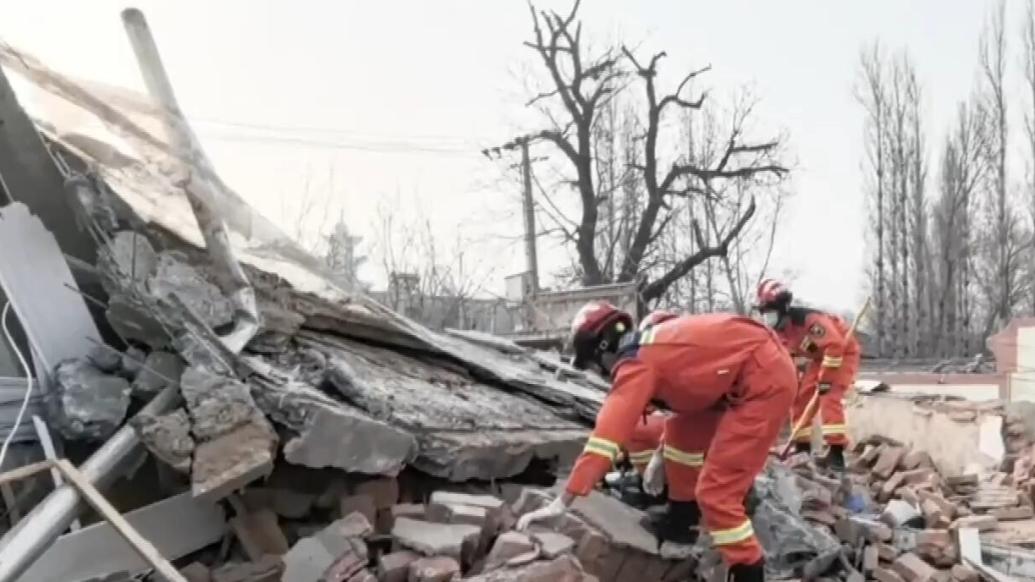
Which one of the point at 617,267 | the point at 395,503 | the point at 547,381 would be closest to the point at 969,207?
the point at 617,267

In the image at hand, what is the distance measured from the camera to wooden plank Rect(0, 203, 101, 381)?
12.9 feet

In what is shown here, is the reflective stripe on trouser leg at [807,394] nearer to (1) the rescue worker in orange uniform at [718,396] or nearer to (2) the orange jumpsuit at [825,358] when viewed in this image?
(2) the orange jumpsuit at [825,358]

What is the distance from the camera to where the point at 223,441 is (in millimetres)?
3627

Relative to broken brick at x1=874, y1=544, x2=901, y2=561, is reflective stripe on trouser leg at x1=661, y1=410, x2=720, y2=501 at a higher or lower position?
higher

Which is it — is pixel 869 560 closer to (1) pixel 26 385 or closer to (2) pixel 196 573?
(2) pixel 196 573

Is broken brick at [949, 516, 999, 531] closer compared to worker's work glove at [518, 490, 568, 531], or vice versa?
worker's work glove at [518, 490, 568, 531]

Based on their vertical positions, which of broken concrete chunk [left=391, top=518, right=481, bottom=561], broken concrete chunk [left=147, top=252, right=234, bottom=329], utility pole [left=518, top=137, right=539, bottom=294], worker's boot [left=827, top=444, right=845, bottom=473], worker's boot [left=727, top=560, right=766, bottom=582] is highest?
utility pole [left=518, top=137, right=539, bottom=294]

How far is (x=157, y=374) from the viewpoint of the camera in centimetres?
395

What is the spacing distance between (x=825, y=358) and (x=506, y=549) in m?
4.47

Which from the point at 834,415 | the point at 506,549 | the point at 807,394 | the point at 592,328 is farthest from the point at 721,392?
the point at 807,394

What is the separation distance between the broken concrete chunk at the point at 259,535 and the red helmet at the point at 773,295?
15.4ft

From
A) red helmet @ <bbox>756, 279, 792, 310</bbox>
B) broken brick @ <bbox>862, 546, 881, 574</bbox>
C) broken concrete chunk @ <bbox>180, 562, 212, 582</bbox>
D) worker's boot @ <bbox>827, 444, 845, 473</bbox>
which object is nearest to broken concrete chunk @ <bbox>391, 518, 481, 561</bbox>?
broken concrete chunk @ <bbox>180, 562, 212, 582</bbox>

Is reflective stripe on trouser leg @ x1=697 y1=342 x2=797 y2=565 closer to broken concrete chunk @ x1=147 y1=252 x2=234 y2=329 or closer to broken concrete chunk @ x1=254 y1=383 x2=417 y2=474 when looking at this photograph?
broken concrete chunk @ x1=254 y1=383 x2=417 y2=474

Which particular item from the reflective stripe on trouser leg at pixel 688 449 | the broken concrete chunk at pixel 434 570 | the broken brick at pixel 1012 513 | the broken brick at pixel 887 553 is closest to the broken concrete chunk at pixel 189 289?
the broken concrete chunk at pixel 434 570
